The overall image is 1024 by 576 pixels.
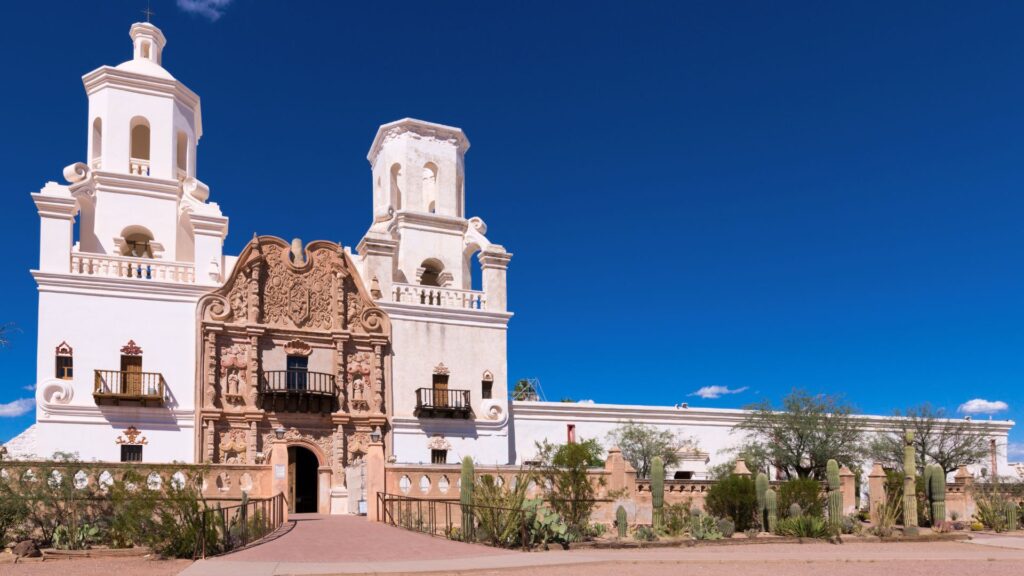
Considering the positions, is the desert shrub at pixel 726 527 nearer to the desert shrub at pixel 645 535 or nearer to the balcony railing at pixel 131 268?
the desert shrub at pixel 645 535

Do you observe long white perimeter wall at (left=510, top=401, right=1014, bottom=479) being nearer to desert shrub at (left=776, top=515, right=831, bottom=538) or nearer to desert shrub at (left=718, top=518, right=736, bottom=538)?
desert shrub at (left=718, top=518, right=736, bottom=538)

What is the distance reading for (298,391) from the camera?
3316cm

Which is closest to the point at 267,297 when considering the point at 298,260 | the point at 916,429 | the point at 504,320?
the point at 298,260

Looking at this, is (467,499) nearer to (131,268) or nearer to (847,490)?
(847,490)

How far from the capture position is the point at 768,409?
41.2 meters

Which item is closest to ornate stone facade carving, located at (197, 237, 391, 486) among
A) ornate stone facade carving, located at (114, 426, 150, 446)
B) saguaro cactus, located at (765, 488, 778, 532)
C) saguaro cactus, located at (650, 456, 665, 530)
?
ornate stone facade carving, located at (114, 426, 150, 446)

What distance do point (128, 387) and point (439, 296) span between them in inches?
481

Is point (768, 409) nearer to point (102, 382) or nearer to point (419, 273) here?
point (419, 273)

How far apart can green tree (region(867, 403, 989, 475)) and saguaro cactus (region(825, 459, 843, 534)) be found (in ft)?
43.8

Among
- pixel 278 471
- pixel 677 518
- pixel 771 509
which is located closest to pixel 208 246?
pixel 278 471

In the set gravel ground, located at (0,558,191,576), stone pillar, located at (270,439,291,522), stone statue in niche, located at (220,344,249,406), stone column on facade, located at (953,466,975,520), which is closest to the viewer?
gravel ground, located at (0,558,191,576)

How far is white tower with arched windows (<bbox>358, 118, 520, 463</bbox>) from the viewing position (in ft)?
117

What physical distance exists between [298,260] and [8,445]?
11.5 metres

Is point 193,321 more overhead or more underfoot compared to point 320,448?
more overhead
